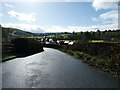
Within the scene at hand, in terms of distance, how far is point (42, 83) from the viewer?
1040cm

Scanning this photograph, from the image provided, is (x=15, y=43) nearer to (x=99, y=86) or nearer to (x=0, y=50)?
(x=0, y=50)

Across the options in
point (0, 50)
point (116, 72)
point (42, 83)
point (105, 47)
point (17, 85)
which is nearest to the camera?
point (17, 85)

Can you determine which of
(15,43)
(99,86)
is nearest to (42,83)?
(99,86)

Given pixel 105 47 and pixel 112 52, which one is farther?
pixel 105 47

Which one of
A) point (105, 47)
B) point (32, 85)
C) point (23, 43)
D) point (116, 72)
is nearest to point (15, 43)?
point (23, 43)

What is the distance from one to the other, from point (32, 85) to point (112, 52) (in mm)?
10044

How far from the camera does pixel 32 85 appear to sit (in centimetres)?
988

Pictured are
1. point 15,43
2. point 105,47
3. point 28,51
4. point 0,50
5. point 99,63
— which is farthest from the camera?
point 28,51

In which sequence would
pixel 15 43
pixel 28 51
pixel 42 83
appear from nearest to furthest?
pixel 42 83, pixel 15 43, pixel 28 51

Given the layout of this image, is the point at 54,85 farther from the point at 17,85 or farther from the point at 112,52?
the point at 112,52

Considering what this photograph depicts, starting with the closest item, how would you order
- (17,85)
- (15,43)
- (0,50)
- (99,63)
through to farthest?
(17,85) → (99,63) → (0,50) → (15,43)

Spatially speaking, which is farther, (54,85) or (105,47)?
(105,47)

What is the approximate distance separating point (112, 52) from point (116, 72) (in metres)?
4.43

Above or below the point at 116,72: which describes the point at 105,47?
above
